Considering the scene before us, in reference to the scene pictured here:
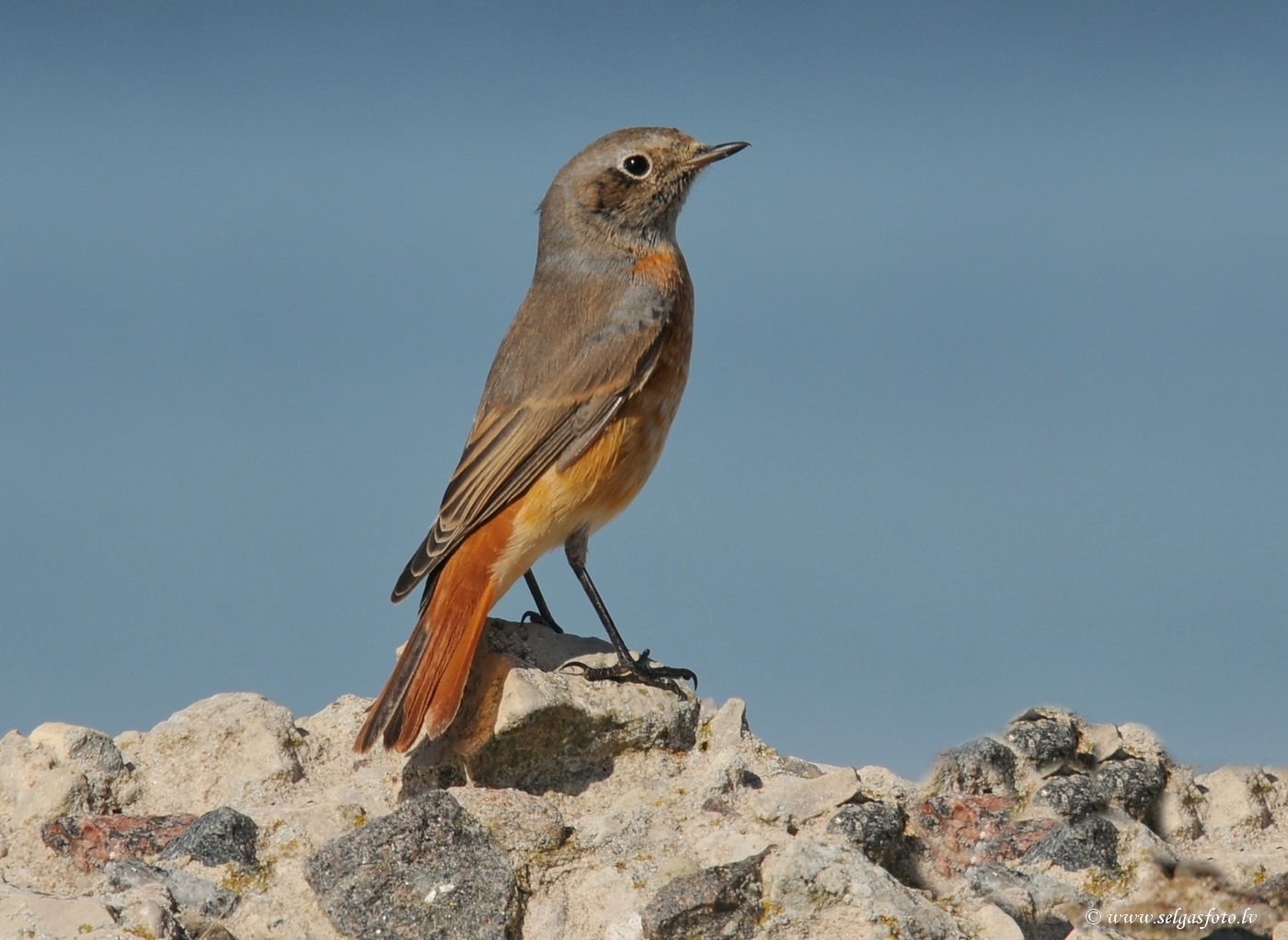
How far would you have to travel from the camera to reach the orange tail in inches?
240

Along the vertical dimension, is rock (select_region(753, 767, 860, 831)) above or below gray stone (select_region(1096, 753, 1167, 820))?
below

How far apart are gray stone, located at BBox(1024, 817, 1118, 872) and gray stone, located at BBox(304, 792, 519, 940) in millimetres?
2172

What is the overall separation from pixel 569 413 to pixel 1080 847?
10.5ft

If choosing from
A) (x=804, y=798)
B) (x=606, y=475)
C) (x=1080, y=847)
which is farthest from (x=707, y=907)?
(x=606, y=475)

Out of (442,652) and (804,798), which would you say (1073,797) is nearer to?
(804,798)

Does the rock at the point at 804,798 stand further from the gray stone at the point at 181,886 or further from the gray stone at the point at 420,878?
the gray stone at the point at 181,886

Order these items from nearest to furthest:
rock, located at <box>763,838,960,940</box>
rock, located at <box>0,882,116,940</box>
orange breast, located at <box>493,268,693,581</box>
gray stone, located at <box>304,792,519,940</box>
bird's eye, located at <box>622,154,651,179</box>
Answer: rock, located at <box>0,882,116,940</box> → rock, located at <box>763,838,960,940</box> → gray stone, located at <box>304,792,519,940</box> → orange breast, located at <box>493,268,693,581</box> → bird's eye, located at <box>622,154,651,179</box>

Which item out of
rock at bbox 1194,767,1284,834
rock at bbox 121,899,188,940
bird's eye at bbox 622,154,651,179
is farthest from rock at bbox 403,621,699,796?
bird's eye at bbox 622,154,651,179

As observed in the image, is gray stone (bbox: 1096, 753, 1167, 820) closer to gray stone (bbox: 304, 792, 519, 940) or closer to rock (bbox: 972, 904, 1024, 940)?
rock (bbox: 972, 904, 1024, 940)

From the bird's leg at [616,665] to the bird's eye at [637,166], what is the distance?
217 cm

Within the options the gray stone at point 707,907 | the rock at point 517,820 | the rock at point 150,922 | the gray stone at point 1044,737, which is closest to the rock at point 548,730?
the rock at point 517,820

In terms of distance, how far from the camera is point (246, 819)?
5.58 meters

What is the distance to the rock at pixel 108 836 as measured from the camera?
5602 mm

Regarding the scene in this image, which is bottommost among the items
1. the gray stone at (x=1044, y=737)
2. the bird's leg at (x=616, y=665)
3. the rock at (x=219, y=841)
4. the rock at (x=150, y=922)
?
the rock at (x=150, y=922)
